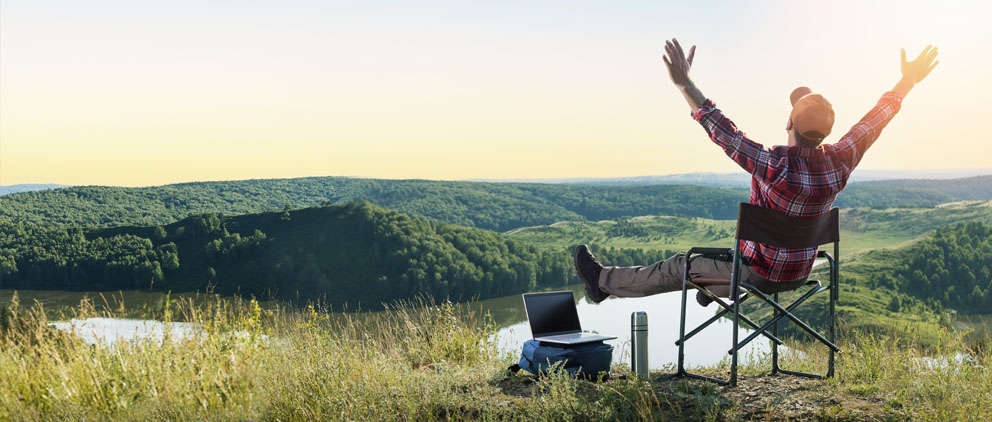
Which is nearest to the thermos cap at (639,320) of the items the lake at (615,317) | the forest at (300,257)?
the lake at (615,317)

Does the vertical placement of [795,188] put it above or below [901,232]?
above

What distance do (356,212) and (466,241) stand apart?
17.8m

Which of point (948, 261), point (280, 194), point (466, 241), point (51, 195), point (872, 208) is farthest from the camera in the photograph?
point (280, 194)

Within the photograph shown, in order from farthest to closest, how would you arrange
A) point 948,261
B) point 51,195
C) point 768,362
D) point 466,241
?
point 51,195, point 466,241, point 948,261, point 768,362

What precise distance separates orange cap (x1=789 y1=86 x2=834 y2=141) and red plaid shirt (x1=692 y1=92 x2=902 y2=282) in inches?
3.0

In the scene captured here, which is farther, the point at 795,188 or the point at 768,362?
the point at 768,362

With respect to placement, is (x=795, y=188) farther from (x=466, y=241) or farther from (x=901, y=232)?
(x=901, y=232)

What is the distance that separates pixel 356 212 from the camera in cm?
8394

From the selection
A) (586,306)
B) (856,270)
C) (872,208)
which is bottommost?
(586,306)

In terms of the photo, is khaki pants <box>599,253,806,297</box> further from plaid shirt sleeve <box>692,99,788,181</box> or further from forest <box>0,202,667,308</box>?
forest <box>0,202,667,308</box>

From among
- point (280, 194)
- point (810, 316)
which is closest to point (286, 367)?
point (810, 316)

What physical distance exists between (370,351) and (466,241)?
68.9 meters

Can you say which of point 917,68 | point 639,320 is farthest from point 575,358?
point 917,68

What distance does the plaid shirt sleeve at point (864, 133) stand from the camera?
3.22 metres
